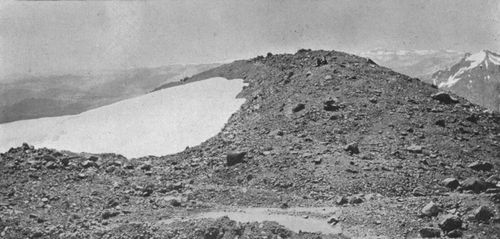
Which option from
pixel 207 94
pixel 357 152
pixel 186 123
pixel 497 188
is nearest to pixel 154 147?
pixel 186 123

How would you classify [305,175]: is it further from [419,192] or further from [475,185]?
[475,185]

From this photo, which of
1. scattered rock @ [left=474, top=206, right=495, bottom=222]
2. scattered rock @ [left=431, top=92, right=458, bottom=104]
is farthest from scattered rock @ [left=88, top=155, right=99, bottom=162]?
scattered rock @ [left=431, top=92, right=458, bottom=104]

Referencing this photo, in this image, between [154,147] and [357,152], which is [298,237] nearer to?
[357,152]

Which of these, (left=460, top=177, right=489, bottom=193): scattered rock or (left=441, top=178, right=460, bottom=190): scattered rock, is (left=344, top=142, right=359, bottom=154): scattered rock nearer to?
(left=441, top=178, right=460, bottom=190): scattered rock

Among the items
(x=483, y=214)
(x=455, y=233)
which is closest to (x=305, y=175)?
(x=455, y=233)

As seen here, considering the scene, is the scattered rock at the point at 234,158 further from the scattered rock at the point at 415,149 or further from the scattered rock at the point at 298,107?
the scattered rock at the point at 415,149

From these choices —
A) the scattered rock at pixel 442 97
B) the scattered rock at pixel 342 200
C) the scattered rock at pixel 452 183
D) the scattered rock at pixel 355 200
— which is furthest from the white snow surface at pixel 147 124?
the scattered rock at pixel 452 183

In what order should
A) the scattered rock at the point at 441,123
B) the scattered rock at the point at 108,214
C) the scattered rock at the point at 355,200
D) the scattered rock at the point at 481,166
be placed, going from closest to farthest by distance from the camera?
the scattered rock at the point at 355,200 < the scattered rock at the point at 108,214 < the scattered rock at the point at 481,166 < the scattered rock at the point at 441,123
